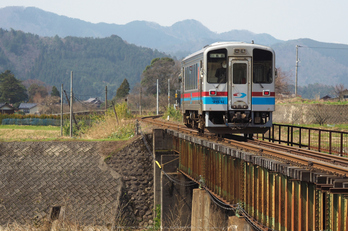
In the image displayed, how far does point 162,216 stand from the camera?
76.3ft

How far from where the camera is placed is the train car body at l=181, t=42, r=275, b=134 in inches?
639

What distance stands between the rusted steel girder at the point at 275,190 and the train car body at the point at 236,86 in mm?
1419

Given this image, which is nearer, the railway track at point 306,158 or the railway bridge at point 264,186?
the railway bridge at point 264,186

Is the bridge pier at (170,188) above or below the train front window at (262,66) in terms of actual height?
below

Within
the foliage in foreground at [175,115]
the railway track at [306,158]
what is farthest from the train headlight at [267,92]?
the foliage in foreground at [175,115]

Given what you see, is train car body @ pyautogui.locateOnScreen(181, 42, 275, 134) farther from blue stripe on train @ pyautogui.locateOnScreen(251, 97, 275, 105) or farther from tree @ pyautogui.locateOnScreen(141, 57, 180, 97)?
tree @ pyautogui.locateOnScreen(141, 57, 180, 97)

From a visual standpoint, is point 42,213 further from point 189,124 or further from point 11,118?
point 11,118

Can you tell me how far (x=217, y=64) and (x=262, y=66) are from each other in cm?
166

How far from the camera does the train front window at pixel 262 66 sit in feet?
53.8

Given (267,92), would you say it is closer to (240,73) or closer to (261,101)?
(261,101)

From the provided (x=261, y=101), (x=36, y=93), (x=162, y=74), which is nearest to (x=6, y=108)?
(x=162, y=74)

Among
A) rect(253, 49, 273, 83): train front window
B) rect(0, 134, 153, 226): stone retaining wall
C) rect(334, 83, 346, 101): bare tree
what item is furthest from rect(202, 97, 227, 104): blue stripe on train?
rect(334, 83, 346, 101): bare tree

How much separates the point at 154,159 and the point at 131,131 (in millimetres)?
6012

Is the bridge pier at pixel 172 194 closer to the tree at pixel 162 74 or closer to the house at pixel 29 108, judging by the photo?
the tree at pixel 162 74
